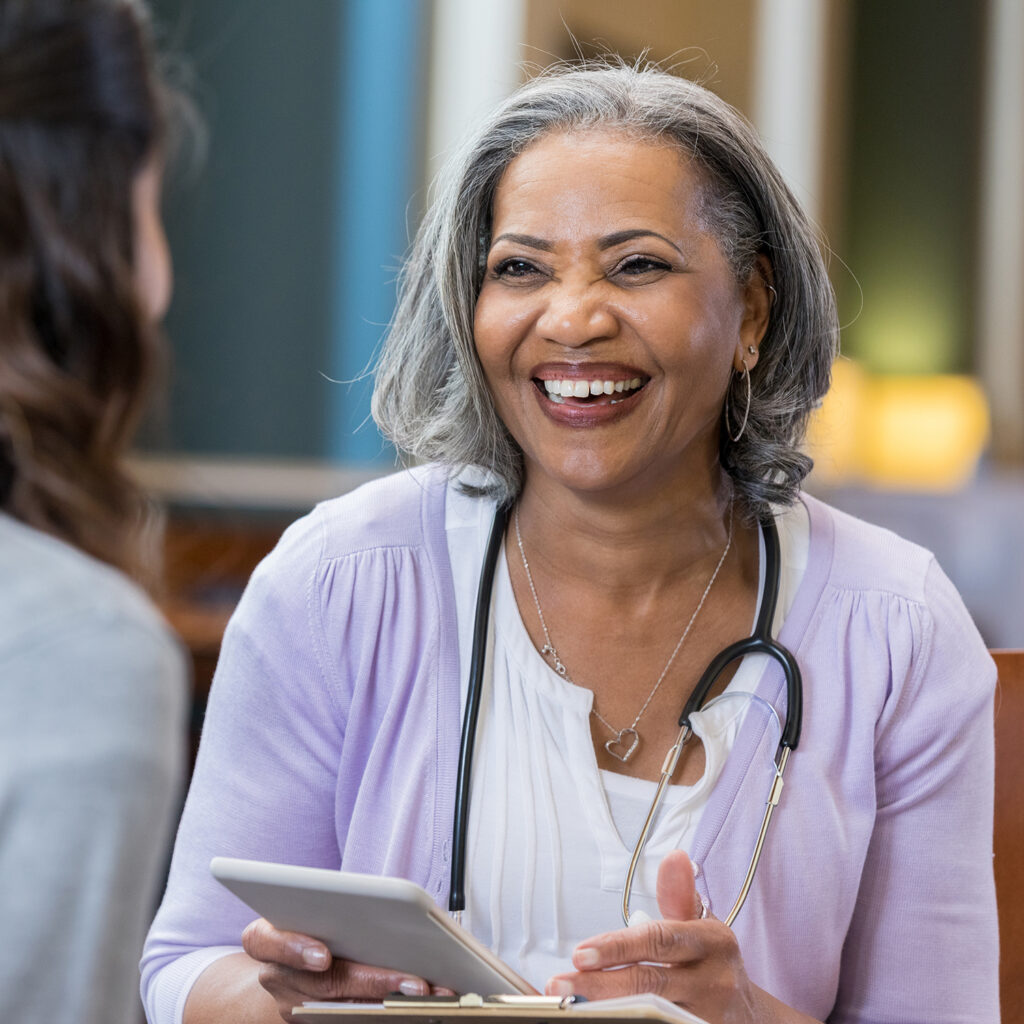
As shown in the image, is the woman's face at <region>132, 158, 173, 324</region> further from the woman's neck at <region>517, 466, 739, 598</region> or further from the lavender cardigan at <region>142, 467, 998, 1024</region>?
the woman's neck at <region>517, 466, 739, 598</region>

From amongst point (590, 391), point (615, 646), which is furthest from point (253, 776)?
point (590, 391)

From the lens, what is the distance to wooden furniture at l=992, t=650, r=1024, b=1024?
1587mm

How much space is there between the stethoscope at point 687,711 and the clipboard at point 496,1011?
32 cm

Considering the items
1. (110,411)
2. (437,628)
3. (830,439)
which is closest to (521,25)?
(830,439)

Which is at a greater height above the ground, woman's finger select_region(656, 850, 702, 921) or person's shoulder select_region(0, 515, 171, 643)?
person's shoulder select_region(0, 515, 171, 643)

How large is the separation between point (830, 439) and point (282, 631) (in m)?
0.82

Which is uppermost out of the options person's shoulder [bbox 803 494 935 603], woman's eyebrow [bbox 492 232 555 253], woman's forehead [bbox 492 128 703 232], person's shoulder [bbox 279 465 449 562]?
woman's forehead [bbox 492 128 703 232]

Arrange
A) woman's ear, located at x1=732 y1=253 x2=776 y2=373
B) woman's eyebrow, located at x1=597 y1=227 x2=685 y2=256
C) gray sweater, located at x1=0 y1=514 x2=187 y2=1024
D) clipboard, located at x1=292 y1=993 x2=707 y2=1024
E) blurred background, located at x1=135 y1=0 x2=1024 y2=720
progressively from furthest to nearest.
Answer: blurred background, located at x1=135 y1=0 x2=1024 y2=720
woman's ear, located at x1=732 y1=253 x2=776 y2=373
woman's eyebrow, located at x1=597 y1=227 x2=685 y2=256
clipboard, located at x1=292 y1=993 x2=707 y2=1024
gray sweater, located at x1=0 y1=514 x2=187 y2=1024

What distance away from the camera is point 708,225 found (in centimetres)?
161

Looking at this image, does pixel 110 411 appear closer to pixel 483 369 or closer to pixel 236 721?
pixel 236 721

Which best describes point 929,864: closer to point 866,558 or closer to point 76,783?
point 866,558

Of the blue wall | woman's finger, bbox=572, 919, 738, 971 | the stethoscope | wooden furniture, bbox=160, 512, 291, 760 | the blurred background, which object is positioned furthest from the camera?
the blue wall

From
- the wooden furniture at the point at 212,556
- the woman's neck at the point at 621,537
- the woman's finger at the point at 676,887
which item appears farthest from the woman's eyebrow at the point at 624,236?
the wooden furniture at the point at 212,556

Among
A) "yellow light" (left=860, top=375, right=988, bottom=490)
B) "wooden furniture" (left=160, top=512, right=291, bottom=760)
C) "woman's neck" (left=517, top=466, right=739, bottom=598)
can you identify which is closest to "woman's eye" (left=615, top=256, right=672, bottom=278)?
"woman's neck" (left=517, top=466, right=739, bottom=598)
